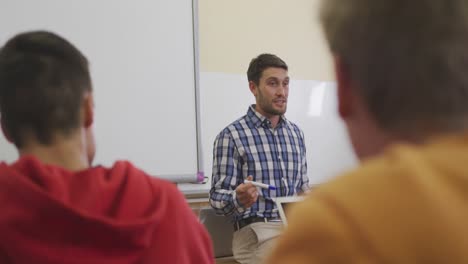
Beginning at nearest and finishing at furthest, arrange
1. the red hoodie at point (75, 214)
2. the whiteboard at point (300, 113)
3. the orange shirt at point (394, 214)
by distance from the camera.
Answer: the orange shirt at point (394, 214), the red hoodie at point (75, 214), the whiteboard at point (300, 113)

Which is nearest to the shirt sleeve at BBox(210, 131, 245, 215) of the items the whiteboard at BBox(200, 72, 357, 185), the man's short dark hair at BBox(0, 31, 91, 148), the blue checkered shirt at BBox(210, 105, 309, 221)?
the blue checkered shirt at BBox(210, 105, 309, 221)

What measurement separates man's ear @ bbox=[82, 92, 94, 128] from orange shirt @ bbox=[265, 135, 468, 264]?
55cm

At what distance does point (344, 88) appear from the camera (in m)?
0.54

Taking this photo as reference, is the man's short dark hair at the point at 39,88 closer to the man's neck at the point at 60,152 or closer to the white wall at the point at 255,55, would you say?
the man's neck at the point at 60,152

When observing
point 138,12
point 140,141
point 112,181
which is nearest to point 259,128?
point 140,141

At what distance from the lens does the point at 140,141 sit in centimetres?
247

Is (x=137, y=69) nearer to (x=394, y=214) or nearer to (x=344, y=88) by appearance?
(x=344, y=88)

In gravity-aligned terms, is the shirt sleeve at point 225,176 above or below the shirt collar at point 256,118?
below

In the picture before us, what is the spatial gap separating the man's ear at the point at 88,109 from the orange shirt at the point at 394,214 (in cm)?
55

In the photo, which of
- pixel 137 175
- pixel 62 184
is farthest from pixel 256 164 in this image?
pixel 62 184

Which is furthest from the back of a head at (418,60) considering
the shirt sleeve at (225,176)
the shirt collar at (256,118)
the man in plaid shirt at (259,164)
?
the shirt collar at (256,118)

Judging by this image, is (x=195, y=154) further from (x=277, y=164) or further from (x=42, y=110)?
(x=42, y=110)

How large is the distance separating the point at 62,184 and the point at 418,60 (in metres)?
0.58

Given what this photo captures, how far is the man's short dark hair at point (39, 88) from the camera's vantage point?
0.84 m
